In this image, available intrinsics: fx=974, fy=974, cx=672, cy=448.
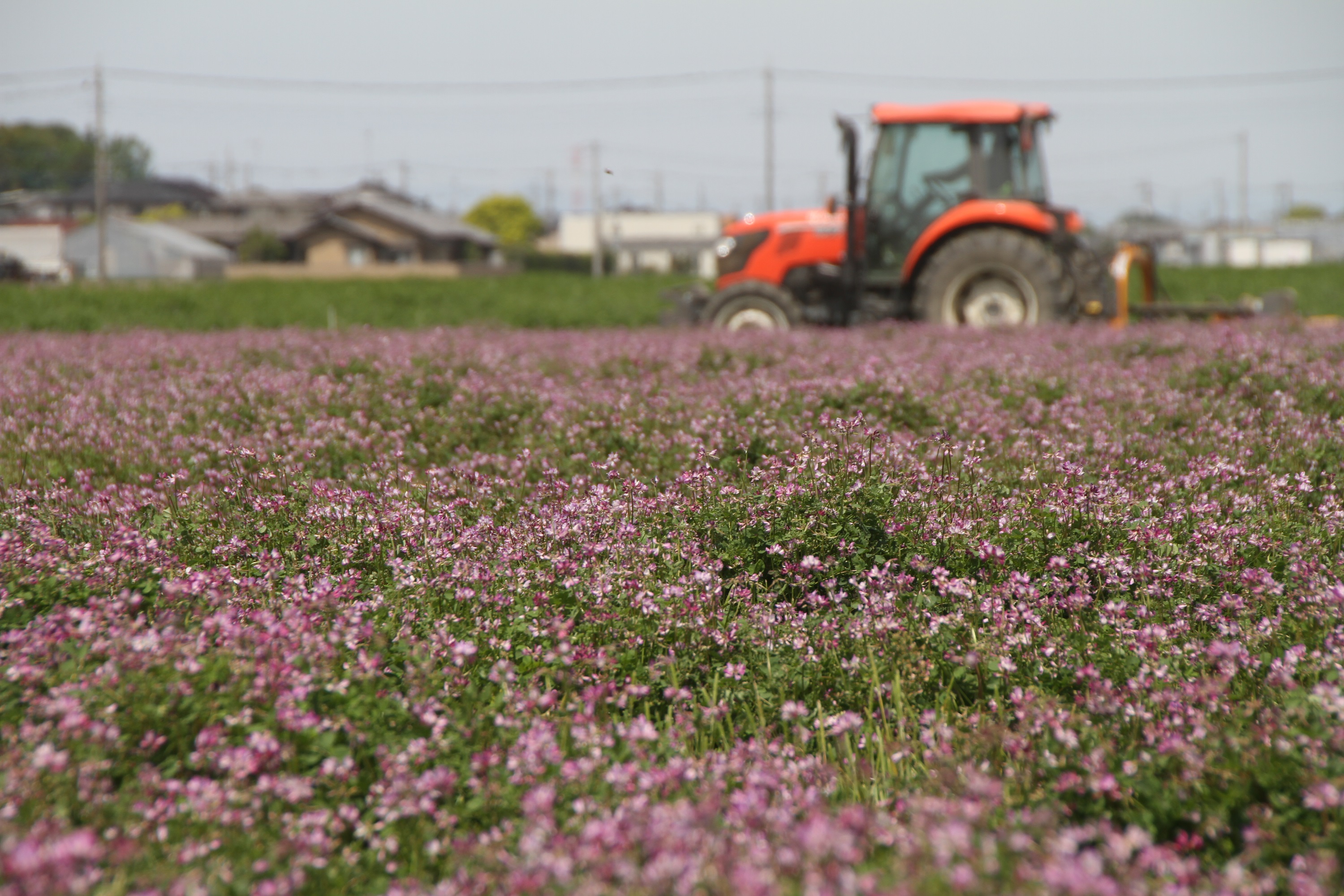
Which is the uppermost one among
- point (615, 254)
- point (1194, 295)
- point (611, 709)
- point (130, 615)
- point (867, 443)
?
point (615, 254)

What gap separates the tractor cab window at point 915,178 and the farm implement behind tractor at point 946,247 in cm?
1

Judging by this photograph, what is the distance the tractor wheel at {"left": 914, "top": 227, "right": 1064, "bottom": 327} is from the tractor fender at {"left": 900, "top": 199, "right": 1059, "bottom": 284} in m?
0.13

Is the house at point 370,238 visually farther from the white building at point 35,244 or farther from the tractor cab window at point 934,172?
the tractor cab window at point 934,172

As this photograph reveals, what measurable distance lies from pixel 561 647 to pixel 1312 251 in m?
138

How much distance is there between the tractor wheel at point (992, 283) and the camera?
470 inches

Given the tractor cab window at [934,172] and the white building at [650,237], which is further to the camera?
the white building at [650,237]

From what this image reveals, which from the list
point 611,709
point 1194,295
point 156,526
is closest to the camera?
point 611,709

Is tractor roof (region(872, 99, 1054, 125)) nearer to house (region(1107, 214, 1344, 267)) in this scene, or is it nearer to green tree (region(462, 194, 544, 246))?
green tree (region(462, 194, 544, 246))

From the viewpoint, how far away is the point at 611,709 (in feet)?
11.8

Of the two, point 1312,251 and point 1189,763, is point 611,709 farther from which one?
point 1312,251

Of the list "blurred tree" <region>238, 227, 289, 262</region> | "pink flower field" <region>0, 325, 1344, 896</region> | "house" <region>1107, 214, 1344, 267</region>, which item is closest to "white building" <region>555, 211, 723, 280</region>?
"blurred tree" <region>238, 227, 289, 262</region>

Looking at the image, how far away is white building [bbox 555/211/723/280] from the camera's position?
11181cm

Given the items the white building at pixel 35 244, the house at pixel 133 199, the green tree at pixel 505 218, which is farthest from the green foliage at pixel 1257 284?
the house at pixel 133 199

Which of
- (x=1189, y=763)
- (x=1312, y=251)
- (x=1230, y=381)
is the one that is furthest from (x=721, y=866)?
(x=1312, y=251)
